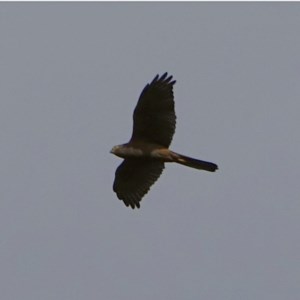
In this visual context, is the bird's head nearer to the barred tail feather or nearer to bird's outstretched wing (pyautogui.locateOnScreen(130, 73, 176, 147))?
bird's outstretched wing (pyautogui.locateOnScreen(130, 73, 176, 147))

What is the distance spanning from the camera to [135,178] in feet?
A: 85.8

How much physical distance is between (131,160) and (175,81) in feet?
6.26

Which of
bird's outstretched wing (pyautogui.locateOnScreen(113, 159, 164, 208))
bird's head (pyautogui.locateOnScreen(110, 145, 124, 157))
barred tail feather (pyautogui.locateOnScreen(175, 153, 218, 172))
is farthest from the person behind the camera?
bird's outstretched wing (pyautogui.locateOnScreen(113, 159, 164, 208))

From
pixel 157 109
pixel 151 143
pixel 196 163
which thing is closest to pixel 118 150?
pixel 151 143

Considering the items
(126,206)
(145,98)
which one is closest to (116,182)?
(126,206)

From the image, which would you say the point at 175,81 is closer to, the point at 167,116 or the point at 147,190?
the point at 167,116

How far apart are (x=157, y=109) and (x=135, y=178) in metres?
1.73

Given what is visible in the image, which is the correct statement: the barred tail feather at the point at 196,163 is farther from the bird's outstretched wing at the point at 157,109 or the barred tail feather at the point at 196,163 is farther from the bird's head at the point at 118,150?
the bird's head at the point at 118,150

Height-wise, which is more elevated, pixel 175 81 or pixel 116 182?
pixel 175 81

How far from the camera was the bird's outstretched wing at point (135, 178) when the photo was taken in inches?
1021

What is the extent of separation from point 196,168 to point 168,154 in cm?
63

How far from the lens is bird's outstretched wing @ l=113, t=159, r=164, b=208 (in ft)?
85.1

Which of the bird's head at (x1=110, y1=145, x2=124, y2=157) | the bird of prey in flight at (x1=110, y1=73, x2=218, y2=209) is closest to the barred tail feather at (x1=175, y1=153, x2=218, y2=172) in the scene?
the bird of prey in flight at (x1=110, y1=73, x2=218, y2=209)

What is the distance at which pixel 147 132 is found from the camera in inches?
1001
